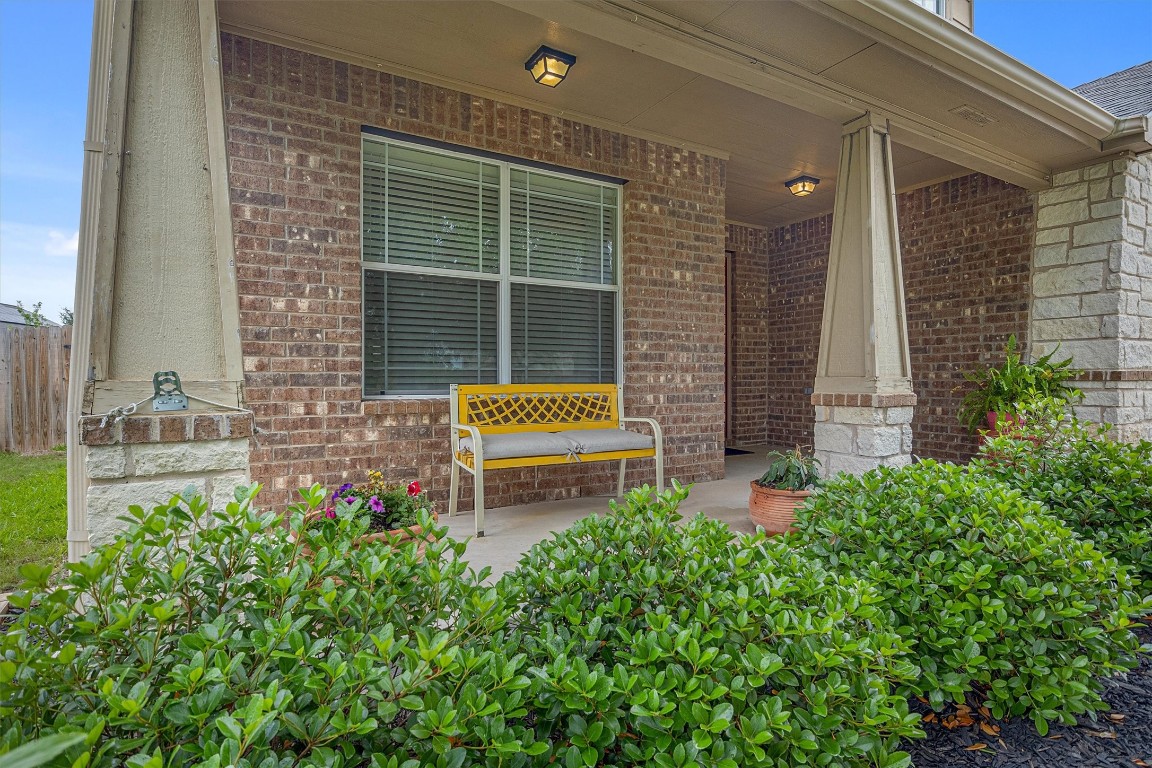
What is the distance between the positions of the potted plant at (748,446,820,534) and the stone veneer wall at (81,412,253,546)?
8.74ft

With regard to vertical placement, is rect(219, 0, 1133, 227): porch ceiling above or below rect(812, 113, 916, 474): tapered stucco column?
above

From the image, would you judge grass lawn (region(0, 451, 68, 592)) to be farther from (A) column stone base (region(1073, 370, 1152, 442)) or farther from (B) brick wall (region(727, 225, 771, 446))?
(A) column stone base (region(1073, 370, 1152, 442))

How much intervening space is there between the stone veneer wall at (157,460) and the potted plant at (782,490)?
2664mm

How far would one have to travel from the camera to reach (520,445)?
3.40 meters

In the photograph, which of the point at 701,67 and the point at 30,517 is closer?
the point at 701,67

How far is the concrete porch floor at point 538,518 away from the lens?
2957mm

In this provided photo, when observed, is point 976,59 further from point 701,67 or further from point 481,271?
point 481,271

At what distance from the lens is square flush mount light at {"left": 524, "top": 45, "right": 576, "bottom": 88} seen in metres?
3.28

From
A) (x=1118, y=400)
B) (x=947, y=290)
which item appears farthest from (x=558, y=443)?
(x=947, y=290)

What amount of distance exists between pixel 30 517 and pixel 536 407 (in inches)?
117

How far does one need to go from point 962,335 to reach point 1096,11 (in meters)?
11.8

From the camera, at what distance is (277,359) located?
327cm

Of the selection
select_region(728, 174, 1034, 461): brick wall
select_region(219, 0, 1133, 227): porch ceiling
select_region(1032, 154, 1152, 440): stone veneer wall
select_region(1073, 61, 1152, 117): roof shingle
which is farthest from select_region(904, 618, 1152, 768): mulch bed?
select_region(1073, 61, 1152, 117): roof shingle

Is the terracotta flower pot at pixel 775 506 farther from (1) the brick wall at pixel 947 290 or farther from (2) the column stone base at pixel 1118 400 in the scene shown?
(1) the brick wall at pixel 947 290
